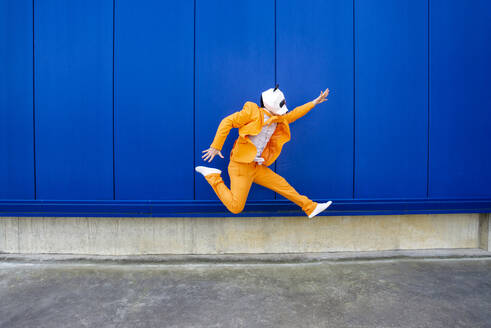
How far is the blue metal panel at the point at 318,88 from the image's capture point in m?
3.77

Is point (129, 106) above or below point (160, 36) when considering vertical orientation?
below

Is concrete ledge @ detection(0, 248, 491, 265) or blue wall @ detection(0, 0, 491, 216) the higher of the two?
blue wall @ detection(0, 0, 491, 216)

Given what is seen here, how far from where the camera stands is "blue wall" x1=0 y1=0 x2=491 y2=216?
3715mm

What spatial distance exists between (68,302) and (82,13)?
12.0ft

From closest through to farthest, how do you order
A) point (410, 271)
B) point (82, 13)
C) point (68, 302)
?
1. point (68, 302)
2. point (410, 271)
3. point (82, 13)

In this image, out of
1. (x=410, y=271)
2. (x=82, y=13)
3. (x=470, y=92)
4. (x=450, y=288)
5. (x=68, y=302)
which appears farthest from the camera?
(x=470, y=92)

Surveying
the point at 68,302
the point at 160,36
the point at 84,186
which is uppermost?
the point at 160,36

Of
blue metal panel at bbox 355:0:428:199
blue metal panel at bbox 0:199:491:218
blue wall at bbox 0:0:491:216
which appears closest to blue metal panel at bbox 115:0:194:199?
blue wall at bbox 0:0:491:216

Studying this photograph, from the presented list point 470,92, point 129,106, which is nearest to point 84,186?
point 129,106

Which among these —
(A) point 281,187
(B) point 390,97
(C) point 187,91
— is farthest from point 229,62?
→ (B) point 390,97

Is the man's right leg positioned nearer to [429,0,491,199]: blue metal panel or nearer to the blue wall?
the blue wall

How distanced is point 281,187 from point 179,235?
1652 mm

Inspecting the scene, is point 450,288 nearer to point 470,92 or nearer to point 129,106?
point 470,92

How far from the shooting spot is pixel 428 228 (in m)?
4.08
